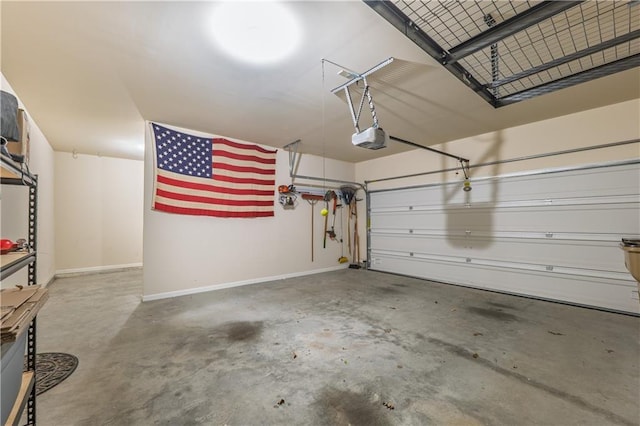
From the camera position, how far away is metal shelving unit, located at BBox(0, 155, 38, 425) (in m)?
1.21

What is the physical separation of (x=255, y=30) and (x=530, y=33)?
2.41m

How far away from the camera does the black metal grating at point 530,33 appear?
1.93m

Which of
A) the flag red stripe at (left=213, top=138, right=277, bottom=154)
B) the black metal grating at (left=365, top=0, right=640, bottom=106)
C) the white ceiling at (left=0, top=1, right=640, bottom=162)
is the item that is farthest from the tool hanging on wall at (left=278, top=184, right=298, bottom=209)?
the black metal grating at (left=365, top=0, right=640, bottom=106)

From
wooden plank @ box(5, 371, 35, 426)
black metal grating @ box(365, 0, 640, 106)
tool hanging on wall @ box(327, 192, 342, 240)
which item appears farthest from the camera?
tool hanging on wall @ box(327, 192, 342, 240)

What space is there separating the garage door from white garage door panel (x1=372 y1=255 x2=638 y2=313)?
0.4 inches

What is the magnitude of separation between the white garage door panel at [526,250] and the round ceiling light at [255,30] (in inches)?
185

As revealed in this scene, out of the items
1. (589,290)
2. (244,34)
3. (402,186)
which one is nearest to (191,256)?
(244,34)

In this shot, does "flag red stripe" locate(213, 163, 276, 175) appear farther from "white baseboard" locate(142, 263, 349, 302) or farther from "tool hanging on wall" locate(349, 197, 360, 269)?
"tool hanging on wall" locate(349, 197, 360, 269)

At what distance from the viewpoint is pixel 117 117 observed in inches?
161

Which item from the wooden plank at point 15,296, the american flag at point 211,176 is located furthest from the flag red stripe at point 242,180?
the wooden plank at point 15,296

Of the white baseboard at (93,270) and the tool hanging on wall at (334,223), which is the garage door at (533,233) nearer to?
the tool hanging on wall at (334,223)

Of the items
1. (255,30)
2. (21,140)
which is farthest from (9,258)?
(255,30)

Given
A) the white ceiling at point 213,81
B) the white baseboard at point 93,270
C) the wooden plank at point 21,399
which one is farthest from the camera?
the white baseboard at point 93,270

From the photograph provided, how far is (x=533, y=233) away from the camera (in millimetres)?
4277
